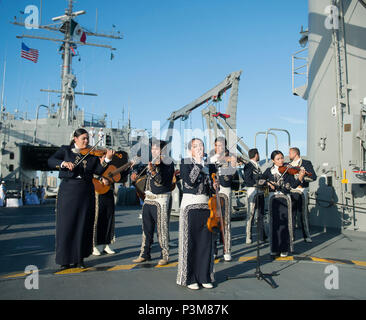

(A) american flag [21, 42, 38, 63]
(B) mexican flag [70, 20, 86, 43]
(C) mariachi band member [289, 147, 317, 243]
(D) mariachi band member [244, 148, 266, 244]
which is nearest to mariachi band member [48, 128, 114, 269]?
(D) mariachi band member [244, 148, 266, 244]

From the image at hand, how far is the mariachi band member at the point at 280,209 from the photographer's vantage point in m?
5.66

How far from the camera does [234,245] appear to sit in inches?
276

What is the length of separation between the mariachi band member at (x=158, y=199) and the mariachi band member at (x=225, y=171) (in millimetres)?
791

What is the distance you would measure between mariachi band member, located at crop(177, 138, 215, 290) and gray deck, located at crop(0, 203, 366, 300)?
173 mm

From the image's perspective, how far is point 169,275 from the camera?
14.7 feet

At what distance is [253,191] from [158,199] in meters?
2.84

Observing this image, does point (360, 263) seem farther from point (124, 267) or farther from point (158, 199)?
point (124, 267)

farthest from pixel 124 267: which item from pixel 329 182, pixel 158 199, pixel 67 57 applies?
pixel 67 57

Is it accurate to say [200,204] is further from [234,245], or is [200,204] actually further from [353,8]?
[353,8]

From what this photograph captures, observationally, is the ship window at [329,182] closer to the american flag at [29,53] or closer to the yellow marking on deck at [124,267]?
the yellow marking on deck at [124,267]

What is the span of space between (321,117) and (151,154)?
6.45m

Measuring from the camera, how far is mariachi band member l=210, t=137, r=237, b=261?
174 inches

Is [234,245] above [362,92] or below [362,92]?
below
